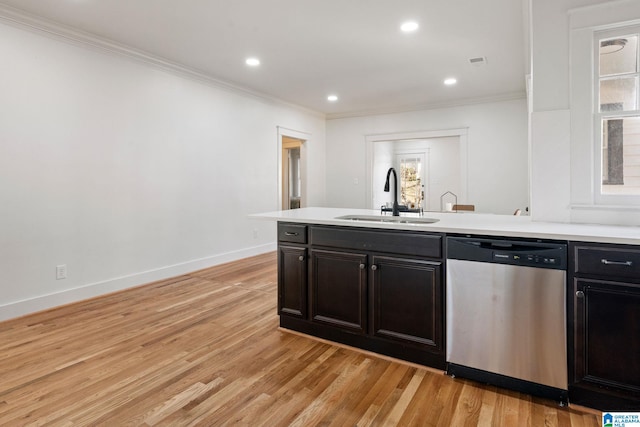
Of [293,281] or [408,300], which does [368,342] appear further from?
[293,281]

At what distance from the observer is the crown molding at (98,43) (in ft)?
9.96

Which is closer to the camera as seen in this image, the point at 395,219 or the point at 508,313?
the point at 508,313

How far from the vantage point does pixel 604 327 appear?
1.70m

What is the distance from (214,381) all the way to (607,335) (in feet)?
6.78

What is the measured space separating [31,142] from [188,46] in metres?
1.77

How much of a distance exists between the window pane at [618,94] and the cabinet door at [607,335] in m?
1.18

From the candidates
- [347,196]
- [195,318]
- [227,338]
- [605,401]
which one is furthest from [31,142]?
[347,196]

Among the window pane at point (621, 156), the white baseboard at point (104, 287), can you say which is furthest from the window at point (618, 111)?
the white baseboard at point (104, 287)

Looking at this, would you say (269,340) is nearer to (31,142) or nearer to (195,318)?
(195,318)

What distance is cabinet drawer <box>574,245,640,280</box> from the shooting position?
1.63m

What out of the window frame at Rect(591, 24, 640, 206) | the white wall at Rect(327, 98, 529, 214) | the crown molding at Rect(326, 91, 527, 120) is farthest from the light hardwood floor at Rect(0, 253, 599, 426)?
the crown molding at Rect(326, 91, 527, 120)

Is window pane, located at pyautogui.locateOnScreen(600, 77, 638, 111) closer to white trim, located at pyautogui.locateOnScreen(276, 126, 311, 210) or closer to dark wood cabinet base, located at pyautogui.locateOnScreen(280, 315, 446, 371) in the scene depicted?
dark wood cabinet base, located at pyautogui.locateOnScreen(280, 315, 446, 371)

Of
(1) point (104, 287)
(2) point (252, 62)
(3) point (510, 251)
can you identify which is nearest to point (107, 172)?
(1) point (104, 287)

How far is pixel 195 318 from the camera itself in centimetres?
307
